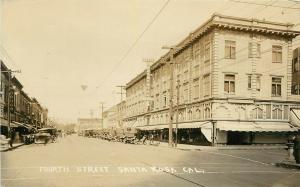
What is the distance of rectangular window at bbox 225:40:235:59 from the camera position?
39656 millimetres

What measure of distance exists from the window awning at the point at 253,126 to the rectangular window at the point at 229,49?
270 inches

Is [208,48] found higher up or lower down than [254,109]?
higher up

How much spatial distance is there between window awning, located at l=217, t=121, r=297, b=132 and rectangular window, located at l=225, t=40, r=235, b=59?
6.85 meters

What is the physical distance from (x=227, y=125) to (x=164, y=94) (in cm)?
2011

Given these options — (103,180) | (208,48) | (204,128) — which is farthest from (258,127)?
(103,180)

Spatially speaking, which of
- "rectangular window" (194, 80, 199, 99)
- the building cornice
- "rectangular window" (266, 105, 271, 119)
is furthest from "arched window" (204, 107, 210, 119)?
the building cornice

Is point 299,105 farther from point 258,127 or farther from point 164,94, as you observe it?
point 164,94

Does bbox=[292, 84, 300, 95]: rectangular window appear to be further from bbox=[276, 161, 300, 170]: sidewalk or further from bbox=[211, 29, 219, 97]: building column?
bbox=[276, 161, 300, 170]: sidewalk

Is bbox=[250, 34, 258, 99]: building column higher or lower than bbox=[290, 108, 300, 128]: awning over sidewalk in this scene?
higher

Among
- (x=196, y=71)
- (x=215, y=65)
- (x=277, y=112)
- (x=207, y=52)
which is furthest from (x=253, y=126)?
(x=196, y=71)

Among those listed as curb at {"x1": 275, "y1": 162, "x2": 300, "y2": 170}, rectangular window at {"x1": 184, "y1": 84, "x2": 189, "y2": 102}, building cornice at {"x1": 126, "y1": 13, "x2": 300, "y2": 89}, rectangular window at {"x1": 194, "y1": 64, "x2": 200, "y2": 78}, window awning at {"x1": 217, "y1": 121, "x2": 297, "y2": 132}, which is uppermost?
building cornice at {"x1": 126, "y1": 13, "x2": 300, "y2": 89}

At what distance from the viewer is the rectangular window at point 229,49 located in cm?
3966

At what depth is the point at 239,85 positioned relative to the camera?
39.8 metres

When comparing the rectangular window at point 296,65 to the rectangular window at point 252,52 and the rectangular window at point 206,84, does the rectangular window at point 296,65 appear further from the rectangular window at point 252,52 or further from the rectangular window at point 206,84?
the rectangular window at point 206,84
